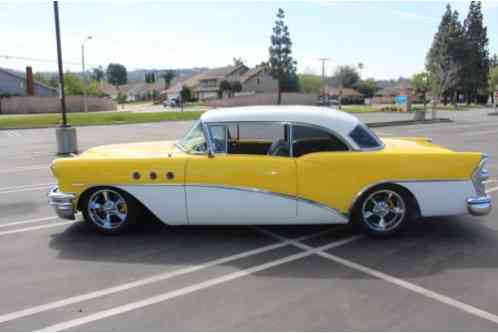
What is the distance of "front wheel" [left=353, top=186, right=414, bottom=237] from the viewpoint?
16.1 feet

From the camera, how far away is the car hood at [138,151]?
205 inches

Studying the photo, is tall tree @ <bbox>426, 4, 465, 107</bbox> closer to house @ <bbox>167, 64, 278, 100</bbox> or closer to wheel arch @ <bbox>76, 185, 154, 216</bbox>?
house @ <bbox>167, 64, 278, 100</bbox>

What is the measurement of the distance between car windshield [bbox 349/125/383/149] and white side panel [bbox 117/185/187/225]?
6.63 feet

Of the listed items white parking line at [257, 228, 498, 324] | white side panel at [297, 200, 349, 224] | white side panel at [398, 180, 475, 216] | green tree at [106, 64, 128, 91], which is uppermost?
green tree at [106, 64, 128, 91]

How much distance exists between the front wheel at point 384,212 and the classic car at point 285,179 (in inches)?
0.4

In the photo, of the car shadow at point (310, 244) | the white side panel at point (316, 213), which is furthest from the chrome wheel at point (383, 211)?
the white side panel at point (316, 213)

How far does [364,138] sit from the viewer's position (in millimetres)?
5051

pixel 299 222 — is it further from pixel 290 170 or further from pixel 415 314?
pixel 415 314

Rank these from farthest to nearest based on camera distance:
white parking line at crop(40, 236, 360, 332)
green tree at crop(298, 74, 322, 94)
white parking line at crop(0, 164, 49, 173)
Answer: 1. green tree at crop(298, 74, 322, 94)
2. white parking line at crop(0, 164, 49, 173)
3. white parking line at crop(40, 236, 360, 332)

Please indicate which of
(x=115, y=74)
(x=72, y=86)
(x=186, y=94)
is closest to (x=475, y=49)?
(x=186, y=94)

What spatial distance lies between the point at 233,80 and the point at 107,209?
282ft

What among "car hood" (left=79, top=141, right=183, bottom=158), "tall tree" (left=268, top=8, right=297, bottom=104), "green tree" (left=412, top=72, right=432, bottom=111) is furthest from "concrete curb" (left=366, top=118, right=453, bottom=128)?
"tall tree" (left=268, top=8, right=297, bottom=104)

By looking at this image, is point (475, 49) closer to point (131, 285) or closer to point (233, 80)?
point (233, 80)

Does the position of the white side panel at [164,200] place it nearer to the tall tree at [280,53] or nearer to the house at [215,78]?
the tall tree at [280,53]
